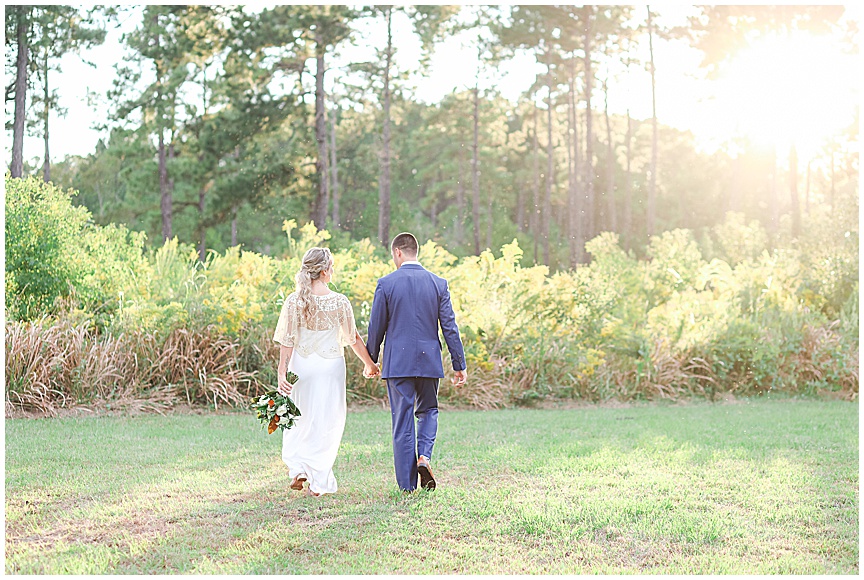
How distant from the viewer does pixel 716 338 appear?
1129 cm

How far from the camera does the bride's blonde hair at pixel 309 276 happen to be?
17.1ft

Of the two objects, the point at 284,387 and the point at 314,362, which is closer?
the point at 284,387

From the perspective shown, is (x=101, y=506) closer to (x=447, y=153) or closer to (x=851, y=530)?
(x=851, y=530)

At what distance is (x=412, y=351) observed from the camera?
5215 millimetres

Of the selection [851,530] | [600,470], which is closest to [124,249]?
[600,470]

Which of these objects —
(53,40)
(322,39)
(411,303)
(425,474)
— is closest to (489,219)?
(322,39)

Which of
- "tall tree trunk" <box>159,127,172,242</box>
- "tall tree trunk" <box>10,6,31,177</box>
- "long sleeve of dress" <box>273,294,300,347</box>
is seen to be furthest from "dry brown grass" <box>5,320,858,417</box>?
"tall tree trunk" <box>159,127,172,242</box>

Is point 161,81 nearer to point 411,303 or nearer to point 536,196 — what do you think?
point 536,196

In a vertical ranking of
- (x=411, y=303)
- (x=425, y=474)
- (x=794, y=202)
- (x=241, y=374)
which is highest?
(x=794, y=202)

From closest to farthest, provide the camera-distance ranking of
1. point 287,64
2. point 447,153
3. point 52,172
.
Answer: point 287,64 → point 52,172 → point 447,153

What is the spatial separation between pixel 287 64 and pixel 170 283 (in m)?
13.6

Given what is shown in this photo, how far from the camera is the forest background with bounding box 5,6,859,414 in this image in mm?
9781

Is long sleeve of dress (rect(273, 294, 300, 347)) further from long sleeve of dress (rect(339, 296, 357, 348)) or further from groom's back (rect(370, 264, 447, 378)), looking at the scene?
groom's back (rect(370, 264, 447, 378))

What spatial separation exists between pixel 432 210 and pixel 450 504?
44214 millimetres
